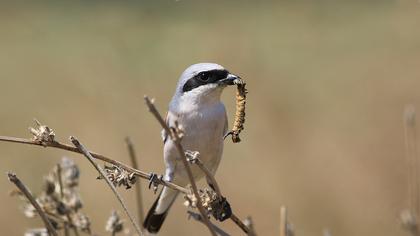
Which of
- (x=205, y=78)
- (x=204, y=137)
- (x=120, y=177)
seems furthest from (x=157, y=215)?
(x=120, y=177)

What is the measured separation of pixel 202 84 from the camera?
2.63 metres

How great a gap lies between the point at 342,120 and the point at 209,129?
18.4 feet

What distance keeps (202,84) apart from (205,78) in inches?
0.8

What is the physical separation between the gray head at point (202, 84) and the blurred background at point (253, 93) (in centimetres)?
101

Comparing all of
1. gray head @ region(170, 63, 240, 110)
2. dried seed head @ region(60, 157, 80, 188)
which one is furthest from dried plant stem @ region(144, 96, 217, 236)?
gray head @ region(170, 63, 240, 110)

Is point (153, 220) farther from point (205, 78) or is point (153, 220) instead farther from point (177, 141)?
point (177, 141)

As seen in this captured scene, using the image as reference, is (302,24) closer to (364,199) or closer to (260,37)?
(260,37)

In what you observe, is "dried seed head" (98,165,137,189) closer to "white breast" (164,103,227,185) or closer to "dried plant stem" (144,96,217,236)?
"dried plant stem" (144,96,217,236)

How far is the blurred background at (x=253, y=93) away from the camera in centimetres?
612

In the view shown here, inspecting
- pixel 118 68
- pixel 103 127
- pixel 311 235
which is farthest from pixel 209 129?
pixel 118 68

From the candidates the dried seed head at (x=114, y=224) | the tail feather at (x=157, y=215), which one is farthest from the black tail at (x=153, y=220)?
the dried seed head at (x=114, y=224)

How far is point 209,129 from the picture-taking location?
2643 millimetres

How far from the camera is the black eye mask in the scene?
8.49 feet

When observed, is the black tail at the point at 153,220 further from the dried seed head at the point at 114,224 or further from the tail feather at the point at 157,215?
the dried seed head at the point at 114,224
